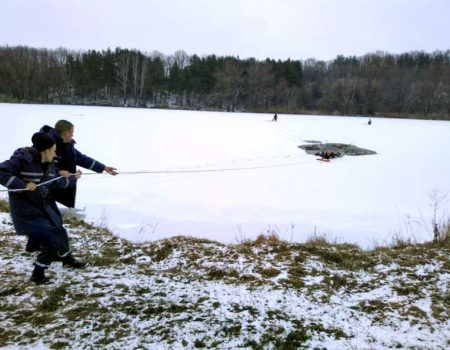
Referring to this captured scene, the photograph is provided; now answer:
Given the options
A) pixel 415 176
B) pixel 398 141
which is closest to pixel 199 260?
pixel 415 176

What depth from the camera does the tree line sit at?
208 ft

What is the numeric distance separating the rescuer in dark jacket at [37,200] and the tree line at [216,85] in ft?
189

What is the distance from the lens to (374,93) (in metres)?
65.3

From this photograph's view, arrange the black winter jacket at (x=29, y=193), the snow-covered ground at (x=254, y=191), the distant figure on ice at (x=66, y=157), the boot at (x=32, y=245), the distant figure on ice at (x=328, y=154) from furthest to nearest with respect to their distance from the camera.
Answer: the distant figure on ice at (x=328, y=154) → the snow-covered ground at (x=254, y=191) → the distant figure on ice at (x=66, y=157) → the boot at (x=32, y=245) → the black winter jacket at (x=29, y=193)

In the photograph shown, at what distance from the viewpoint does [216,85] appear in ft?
230

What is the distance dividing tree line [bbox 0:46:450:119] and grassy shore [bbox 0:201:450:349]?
56.7 meters

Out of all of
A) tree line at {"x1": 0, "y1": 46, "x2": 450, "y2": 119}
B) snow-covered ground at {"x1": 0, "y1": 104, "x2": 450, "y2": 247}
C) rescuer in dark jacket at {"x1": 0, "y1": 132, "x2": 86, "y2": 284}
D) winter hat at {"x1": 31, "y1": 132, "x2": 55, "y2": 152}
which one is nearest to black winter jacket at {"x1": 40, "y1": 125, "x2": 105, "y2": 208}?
rescuer in dark jacket at {"x1": 0, "y1": 132, "x2": 86, "y2": 284}

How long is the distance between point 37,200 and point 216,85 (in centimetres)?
6840

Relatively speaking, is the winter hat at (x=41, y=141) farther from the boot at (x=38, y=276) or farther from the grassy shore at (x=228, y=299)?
the grassy shore at (x=228, y=299)

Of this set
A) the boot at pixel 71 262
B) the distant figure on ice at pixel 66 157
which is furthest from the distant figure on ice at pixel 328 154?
the boot at pixel 71 262

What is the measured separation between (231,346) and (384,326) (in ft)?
4.38

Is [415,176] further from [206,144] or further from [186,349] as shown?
[186,349]

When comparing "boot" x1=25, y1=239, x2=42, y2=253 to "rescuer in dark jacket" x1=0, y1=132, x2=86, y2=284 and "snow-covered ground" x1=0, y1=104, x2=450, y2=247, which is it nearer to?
"rescuer in dark jacket" x1=0, y1=132, x2=86, y2=284

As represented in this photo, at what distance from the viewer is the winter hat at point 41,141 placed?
360cm
